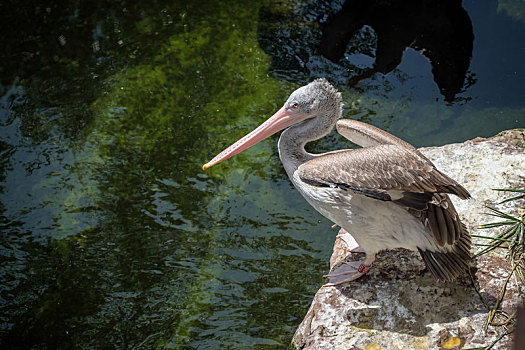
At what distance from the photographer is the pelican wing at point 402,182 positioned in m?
2.27

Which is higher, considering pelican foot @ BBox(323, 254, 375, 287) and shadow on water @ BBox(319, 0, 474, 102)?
shadow on water @ BBox(319, 0, 474, 102)

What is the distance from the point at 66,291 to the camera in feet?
10.6

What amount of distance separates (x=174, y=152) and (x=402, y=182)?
6.82ft

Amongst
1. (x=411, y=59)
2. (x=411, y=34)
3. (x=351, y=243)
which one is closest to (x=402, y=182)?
(x=351, y=243)

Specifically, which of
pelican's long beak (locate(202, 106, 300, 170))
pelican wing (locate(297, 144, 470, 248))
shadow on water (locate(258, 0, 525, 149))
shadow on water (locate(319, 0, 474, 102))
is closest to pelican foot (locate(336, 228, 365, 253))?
pelican wing (locate(297, 144, 470, 248))

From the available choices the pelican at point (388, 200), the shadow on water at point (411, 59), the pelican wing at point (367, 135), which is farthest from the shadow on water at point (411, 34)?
the pelican at point (388, 200)

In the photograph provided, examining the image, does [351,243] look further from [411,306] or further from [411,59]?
[411,59]

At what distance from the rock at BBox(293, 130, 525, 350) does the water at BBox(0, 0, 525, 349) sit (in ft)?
1.73

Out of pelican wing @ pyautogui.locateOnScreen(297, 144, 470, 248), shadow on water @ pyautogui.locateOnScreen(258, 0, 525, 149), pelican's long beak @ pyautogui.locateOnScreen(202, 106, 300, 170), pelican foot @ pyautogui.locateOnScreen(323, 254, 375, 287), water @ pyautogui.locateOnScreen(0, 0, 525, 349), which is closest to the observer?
pelican wing @ pyautogui.locateOnScreen(297, 144, 470, 248)

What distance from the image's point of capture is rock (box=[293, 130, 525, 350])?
2.30 meters

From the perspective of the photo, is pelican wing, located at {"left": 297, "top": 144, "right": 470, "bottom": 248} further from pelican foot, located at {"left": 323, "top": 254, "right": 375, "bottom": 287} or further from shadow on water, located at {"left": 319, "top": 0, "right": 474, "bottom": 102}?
shadow on water, located at {"left": 319, "top": 0, "right": 474, "bottom": 102}

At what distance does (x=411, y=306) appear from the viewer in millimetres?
2430

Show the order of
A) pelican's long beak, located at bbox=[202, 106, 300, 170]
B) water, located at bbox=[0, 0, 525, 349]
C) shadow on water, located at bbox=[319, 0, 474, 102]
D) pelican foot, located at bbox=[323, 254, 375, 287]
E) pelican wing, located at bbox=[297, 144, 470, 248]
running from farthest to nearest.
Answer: shadow on water, located at bbox=[319, 0, 474, 102] → water, located at bbox=[0, 0, 525, 349] → pelican's long beak, located at bbox=[202, 106, 300, 170] → pelican foot, located at bbox=[323, 254, 375, 287] → pelican wing, located at bbox=[297, 144, 470, 248]

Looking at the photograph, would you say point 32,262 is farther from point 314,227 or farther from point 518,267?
point 518,267
